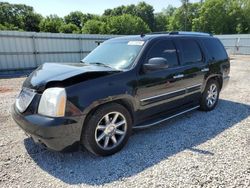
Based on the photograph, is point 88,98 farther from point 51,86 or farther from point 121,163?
Answer: point 121,163

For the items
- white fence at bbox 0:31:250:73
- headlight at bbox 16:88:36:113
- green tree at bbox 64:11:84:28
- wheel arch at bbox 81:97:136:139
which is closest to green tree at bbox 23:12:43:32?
green tree at bbox 64:11:84:28

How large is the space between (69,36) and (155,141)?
13948 mm

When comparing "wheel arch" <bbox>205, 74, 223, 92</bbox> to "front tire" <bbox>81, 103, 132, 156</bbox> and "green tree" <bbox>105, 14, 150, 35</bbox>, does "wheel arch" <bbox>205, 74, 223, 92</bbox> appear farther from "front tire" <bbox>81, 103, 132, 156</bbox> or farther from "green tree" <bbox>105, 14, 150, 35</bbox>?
"green tree" <bbox>105, 14, 150, 35</bbox>

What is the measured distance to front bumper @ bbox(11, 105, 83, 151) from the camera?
2.97 m

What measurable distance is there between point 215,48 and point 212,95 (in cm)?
119

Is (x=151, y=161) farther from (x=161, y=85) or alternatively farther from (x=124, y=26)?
(x=124, y=26)

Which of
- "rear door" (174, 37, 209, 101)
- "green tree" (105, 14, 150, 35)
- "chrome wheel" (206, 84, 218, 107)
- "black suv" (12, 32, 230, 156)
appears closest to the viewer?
"black suv" (12, 32, 230, 156)

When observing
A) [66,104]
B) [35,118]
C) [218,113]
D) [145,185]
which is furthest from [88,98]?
[218,113]

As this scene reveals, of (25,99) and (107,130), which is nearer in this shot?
(25,99)

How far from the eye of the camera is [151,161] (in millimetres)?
3404

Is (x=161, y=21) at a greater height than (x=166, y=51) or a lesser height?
greater

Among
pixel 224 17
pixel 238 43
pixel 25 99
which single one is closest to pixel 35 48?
pixel 25 99

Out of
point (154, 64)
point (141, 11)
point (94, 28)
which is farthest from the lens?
point (141, 11)

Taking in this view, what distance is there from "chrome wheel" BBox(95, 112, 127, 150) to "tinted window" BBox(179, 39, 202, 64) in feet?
6.62
